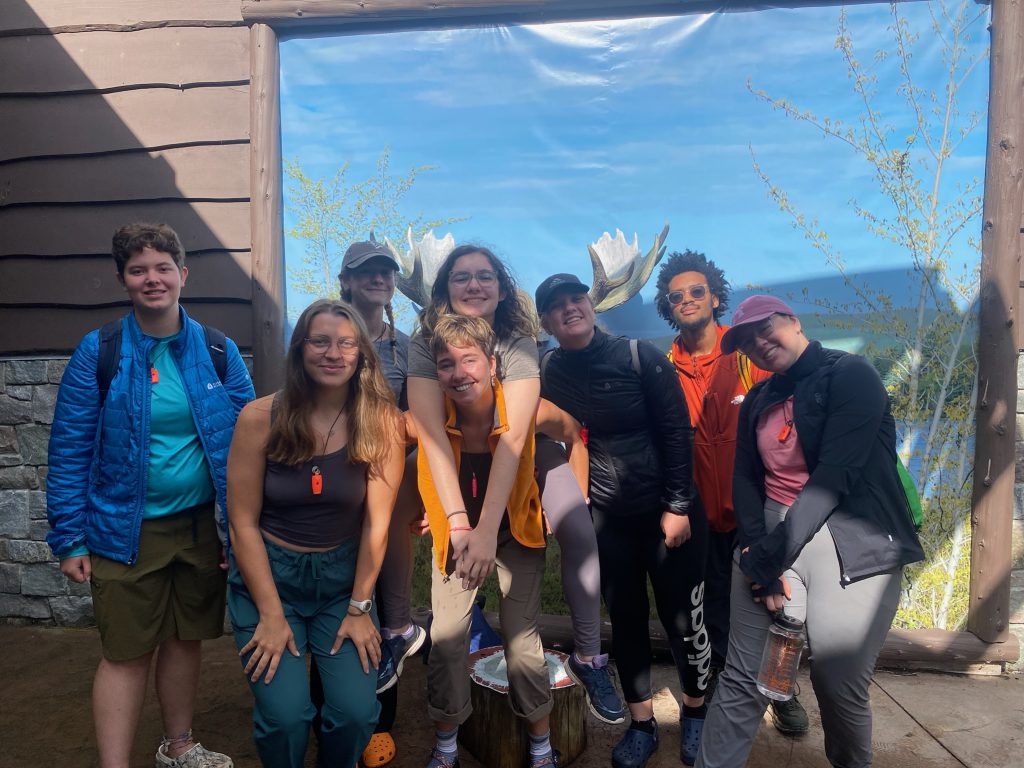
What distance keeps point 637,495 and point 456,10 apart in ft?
9.56

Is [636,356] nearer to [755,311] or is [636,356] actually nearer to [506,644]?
[755,311]

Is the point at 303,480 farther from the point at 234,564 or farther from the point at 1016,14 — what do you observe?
the point at 1016,14

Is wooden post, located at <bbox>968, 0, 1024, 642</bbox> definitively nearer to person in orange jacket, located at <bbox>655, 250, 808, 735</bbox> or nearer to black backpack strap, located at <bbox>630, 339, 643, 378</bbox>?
person in orange jacket, located at <bbox>655, 250, 808, 735</bbox>

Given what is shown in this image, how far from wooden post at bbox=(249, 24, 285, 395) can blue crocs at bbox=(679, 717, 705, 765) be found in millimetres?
2759

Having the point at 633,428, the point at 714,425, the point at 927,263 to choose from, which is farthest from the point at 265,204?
the point at 927,263

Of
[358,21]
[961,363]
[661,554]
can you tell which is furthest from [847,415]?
[358,21]

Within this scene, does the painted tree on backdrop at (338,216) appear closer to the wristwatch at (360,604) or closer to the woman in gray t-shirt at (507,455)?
the woman in gray t-shirt at (507,455)

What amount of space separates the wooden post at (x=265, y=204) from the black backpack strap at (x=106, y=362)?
1.53 meters

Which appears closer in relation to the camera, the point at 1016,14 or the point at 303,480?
the point at 303,480

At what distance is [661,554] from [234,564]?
1.63 meters

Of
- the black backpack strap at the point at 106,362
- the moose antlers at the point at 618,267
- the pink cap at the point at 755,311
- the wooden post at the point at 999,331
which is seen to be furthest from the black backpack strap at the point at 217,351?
the wooden post at the point at 999,331

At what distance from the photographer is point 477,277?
260 cm

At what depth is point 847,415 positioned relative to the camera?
218cm

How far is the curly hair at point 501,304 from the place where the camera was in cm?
264
